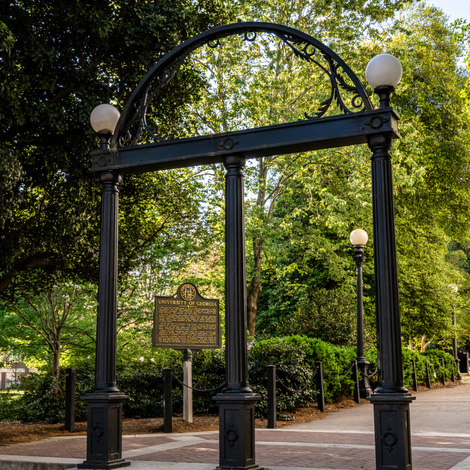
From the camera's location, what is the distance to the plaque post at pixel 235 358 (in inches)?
250

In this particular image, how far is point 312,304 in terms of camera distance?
20.6 m

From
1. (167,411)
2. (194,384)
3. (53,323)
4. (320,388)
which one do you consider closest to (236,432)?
(167,411)

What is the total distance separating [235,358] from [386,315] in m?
1.74

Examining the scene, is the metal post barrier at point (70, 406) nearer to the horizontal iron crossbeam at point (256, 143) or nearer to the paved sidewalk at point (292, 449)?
the paved sidewalk at point (292, 449)

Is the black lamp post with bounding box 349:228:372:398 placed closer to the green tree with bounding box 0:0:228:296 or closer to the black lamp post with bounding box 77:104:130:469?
the green tree with bounding box 0:0:228:296

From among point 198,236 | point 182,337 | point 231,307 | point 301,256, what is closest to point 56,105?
point 182,337

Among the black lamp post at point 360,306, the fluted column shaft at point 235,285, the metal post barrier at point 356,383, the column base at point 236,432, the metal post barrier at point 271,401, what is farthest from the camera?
the metal post barrier at point 356,383

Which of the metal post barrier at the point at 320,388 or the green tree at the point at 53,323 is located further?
the green tree at the point at 53,323

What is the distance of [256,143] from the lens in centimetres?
704

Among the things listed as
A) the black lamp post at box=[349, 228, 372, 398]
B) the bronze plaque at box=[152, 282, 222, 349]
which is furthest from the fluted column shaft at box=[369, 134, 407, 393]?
the black lamp post at box=[349, 228, 372, 398]

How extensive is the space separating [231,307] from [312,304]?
46.4ft

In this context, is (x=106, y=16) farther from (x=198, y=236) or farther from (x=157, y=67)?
(x=198, y=236)

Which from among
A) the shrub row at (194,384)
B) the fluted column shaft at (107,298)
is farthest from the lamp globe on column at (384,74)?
the shrub row at (194,384)

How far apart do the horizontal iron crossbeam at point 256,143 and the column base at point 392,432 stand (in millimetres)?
2807
